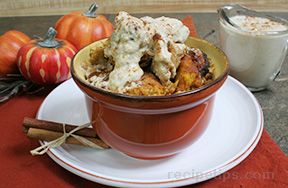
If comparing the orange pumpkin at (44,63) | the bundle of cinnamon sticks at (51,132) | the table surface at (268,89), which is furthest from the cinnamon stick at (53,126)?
the table surface at (268,89)

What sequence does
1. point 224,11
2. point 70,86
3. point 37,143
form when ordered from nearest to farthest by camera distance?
1. point 37,143
2. point 70,86
3. point 224,11

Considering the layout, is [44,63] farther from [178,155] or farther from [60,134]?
[178,155]

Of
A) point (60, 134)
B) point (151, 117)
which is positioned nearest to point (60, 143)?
point (60, 134)

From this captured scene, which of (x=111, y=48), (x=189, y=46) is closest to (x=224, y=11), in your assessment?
(x=189, y=46)

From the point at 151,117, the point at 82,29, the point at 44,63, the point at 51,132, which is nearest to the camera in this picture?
the point at 151,117

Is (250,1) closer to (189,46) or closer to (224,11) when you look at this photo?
(224,11)

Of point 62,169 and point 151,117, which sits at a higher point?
point 151,117

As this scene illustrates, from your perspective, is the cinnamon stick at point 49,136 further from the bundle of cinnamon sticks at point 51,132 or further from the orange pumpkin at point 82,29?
the orange pumpkin at point 82,29
